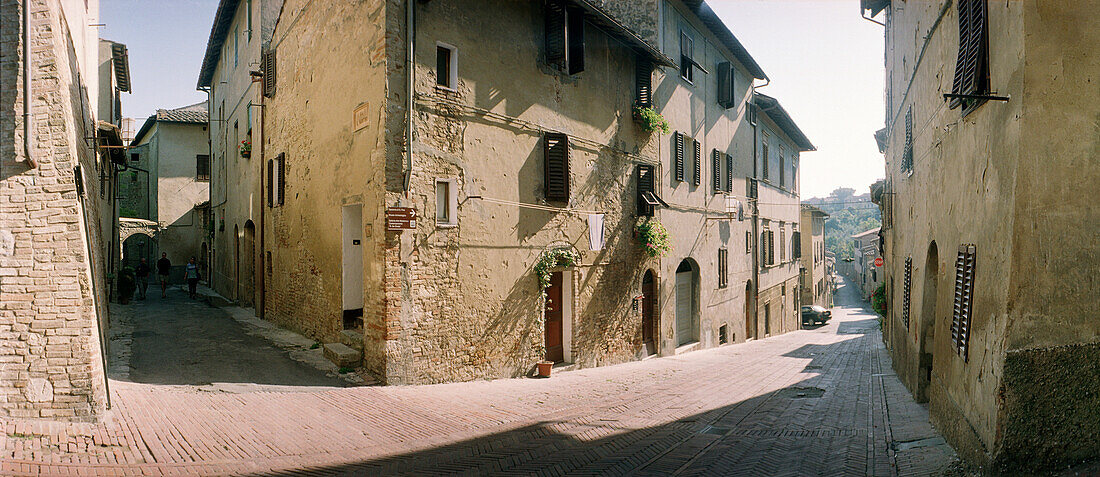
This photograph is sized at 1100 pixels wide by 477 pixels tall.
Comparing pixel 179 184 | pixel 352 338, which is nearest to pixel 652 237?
pixel 352 338

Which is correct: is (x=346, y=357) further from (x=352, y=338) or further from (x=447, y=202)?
(x=447, y=202)

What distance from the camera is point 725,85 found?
21.0 meters

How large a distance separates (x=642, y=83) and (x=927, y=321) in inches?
371

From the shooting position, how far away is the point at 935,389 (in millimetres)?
7559

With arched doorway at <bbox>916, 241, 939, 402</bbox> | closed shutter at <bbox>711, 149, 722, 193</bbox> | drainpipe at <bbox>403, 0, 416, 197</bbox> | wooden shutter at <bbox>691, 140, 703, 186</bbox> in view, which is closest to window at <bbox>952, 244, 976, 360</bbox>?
arched doorway at <bbox>916, 241, 939, 402</bbox>

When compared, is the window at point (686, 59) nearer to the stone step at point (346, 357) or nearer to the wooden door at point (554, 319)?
the wooden door at point (554, 319)

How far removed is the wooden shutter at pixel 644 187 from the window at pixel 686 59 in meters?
3.93

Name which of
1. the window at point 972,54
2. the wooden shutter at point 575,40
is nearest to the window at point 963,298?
the window at point 972,54

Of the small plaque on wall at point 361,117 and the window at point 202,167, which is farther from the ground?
the window at point 202,167

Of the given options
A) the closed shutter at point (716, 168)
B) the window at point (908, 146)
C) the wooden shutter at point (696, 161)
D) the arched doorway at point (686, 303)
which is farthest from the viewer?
the closed shutter at point (716, 168)

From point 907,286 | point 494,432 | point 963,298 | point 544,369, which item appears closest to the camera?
point 963,298

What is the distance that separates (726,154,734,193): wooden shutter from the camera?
2147 centimetres

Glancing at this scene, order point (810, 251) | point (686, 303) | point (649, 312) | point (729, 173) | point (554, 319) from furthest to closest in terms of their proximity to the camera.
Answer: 1. point (810, 251)
2. point (729, 173)
3. point (686, 303)
4. point (649, 312)
5. point (554, 319)

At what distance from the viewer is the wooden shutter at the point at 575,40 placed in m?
12.9
